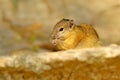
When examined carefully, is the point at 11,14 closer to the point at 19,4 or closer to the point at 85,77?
the point at 19,4

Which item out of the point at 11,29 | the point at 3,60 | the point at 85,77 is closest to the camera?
the point at 3,60

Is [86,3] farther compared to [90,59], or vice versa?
[86,3]

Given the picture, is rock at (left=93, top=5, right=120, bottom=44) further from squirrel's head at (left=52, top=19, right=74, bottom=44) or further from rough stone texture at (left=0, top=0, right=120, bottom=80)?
squirrel's head at (left=52, top=19, right=74, bottom=44)

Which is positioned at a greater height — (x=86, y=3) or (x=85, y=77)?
(x=86, y=3)

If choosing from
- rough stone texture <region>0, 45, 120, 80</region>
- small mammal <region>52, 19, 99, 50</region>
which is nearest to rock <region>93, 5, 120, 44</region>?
small mammal <region>52, 19, 99, 50</region>

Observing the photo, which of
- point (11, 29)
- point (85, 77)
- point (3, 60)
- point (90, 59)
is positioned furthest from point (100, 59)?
point (11, 29)

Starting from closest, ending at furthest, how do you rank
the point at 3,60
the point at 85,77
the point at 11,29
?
the point at 3,60 < the point at 85,77 < the point at 11,29

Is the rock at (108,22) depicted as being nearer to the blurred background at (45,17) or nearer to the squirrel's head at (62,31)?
the blurred background at (45,17)

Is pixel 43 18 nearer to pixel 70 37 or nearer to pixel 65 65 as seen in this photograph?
pixel 70 37
